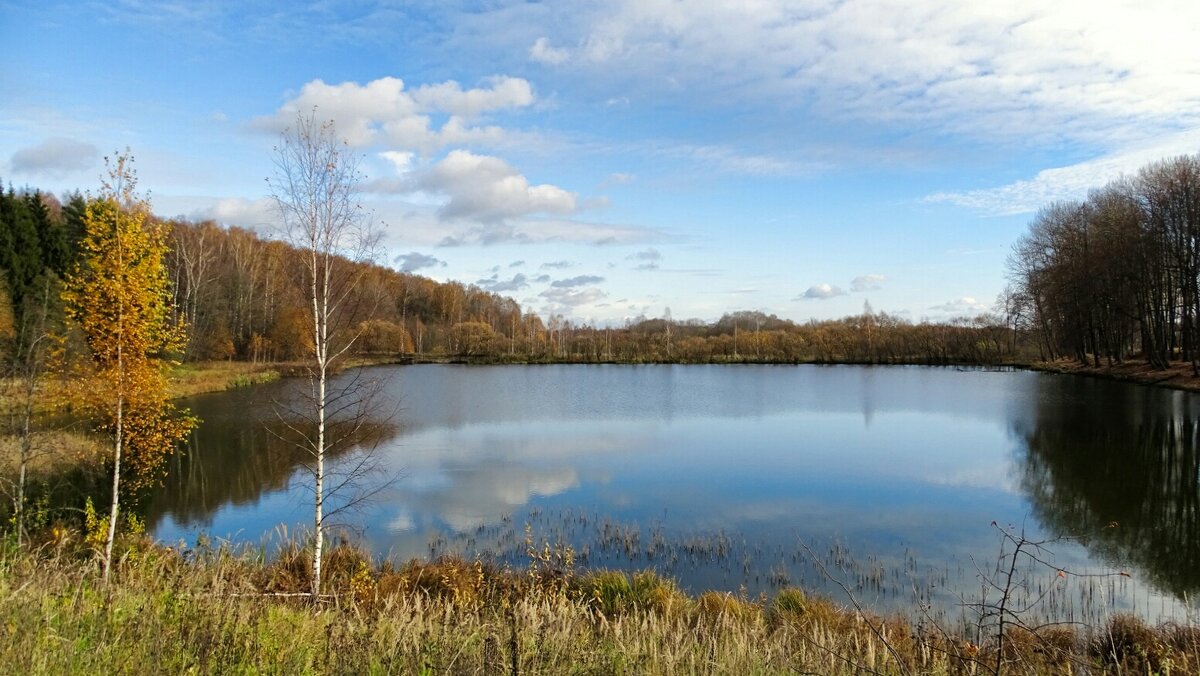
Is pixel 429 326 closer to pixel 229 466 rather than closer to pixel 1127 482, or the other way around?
pixel 229 466

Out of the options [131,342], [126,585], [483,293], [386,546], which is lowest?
[386,546]

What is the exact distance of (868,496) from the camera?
549 inches

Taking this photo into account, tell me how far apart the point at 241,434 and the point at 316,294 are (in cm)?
1566

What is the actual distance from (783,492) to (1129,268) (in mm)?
32459

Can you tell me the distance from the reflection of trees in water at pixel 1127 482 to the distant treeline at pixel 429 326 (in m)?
18.6

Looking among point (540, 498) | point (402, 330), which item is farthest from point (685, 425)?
point (402, 330)

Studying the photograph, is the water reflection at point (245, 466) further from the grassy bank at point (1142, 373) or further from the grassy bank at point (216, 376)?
the grassy bank at point (1142, 373)

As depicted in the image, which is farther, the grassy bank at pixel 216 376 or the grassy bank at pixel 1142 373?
the grassy bank at pixel 216 376

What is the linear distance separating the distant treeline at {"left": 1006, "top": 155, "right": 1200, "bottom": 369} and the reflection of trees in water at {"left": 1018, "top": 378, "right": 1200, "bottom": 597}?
40.9 ft

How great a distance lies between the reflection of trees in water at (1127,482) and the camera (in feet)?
33.7

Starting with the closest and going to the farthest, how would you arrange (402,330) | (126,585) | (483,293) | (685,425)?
(126,585), (685,425), (402,330), (483,293)

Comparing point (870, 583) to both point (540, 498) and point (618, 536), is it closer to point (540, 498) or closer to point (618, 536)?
point (618, 536)

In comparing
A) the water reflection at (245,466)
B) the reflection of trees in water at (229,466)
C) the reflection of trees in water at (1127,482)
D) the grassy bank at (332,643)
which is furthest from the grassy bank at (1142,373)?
the reflection of trees in water at (229,466)

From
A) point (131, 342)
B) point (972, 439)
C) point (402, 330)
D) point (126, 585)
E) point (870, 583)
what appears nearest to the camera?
point (126, 585)
